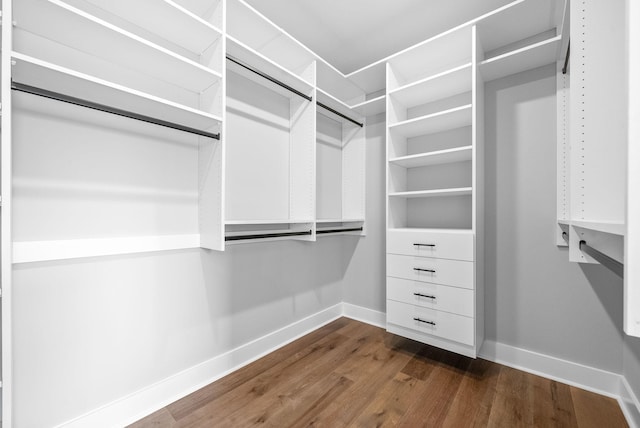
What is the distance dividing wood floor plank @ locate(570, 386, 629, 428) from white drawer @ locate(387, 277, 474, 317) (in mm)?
723

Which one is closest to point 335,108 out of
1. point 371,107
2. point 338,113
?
point 338,113

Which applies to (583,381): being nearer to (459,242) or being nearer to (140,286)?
(459,242)

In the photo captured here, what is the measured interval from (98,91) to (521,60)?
2.59m

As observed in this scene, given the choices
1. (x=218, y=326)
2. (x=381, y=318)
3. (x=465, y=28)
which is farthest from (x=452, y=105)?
(x=218, y=326)

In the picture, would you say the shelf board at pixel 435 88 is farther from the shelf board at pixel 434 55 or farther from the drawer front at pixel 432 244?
the drawer front at pixel 432 244

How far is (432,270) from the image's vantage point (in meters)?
2.01

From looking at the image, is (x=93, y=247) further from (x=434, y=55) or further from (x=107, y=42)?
(x=434, y=55)

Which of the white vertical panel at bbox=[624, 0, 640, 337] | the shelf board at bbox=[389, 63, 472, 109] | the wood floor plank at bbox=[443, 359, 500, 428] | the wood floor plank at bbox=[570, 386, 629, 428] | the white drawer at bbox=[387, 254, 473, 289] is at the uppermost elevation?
the shelf board at bbox=[389, 63, 472, 109]

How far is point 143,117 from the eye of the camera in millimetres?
1379

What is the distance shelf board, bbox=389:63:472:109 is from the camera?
199 centimetres

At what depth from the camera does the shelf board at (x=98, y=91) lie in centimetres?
108

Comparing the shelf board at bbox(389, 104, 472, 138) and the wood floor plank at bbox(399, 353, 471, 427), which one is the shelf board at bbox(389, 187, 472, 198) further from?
the wood floor plank at bbox(399, 353, 471, 427)

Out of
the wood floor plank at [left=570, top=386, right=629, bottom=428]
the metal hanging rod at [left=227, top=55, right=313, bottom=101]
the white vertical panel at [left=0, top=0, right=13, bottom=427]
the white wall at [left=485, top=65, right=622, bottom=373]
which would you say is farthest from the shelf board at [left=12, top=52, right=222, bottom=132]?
the wood floor plank at [left=570, top=386, right=629, bottom=428]

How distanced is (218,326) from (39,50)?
177 centimetres
